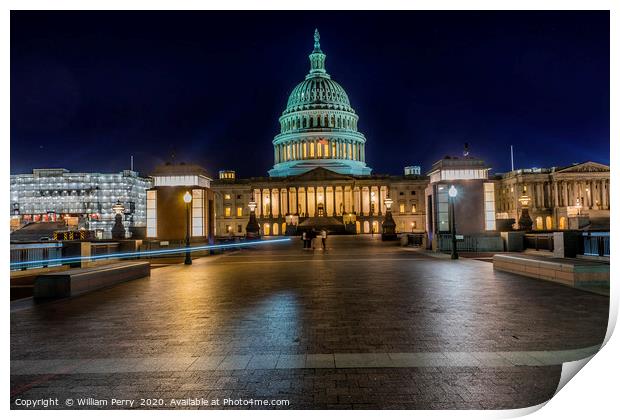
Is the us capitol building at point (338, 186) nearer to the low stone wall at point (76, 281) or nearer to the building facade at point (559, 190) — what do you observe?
the building facade at point (559, 190)

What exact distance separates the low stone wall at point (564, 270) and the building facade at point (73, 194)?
147 m

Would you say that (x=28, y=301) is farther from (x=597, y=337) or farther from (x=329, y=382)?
(x=597, y=337)

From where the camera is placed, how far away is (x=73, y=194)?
16050cm

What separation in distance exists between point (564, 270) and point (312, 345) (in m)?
10.6

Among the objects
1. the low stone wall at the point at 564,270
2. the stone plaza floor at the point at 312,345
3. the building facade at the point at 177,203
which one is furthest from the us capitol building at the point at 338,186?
the stone plaza floor at the point at 312,345

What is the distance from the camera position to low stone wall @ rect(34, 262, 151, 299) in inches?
568

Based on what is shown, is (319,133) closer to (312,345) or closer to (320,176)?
(320,176)

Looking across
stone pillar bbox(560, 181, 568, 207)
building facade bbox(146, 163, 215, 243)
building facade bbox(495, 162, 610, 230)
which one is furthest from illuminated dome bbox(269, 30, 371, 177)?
building facade bbox(146, 163, 215, 243)

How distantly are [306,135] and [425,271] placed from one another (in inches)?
4957

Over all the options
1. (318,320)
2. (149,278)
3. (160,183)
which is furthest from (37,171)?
(318,320)

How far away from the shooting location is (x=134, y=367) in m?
7.41

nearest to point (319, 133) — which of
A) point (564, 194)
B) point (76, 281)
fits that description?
point (564, 194)

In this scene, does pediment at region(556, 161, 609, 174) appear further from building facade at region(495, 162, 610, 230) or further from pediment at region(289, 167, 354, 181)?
pediment at region(289, 167, 354, 181)

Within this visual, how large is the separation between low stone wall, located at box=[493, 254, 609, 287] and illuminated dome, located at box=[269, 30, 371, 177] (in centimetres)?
12362
